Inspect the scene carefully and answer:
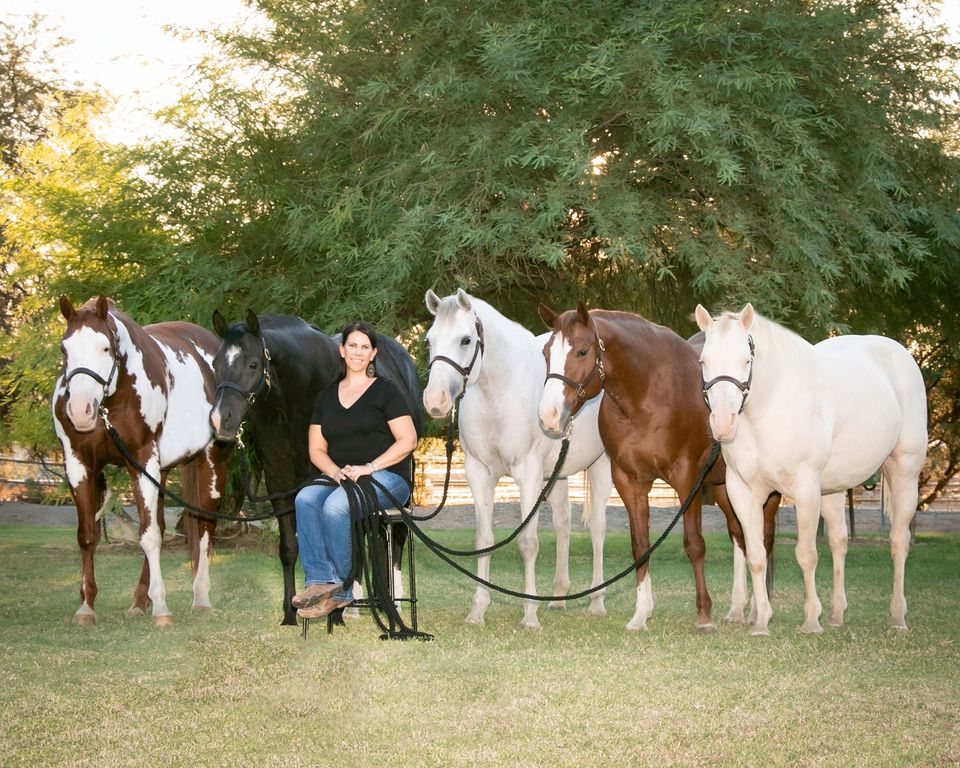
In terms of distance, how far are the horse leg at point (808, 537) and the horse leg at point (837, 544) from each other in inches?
17.9

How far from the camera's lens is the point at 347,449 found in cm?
688

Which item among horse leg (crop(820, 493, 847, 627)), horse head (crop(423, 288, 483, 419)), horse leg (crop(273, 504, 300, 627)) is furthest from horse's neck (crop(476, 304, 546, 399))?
horse leg (crop(820, 493, 847, 627))

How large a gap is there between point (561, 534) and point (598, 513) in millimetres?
336

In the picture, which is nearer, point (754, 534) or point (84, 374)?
point (754, 534)

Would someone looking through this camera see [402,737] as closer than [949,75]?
Yes

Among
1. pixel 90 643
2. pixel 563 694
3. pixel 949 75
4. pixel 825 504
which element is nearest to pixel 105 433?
pixel 90 643

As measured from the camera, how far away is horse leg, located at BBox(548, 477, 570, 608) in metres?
8.73

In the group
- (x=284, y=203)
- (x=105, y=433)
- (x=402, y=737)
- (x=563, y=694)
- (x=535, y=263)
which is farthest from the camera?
(x=284, y=203)

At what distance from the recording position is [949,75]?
1264cm

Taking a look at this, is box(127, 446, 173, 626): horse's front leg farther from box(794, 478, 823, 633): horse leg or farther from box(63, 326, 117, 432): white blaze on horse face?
box(794, 478, 823, 633): horse leg

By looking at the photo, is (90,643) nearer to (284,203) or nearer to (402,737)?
(402,737)

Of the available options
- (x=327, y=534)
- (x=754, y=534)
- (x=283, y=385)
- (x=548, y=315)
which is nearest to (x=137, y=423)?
(x=283, y=385)

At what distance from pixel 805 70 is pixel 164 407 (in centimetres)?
763

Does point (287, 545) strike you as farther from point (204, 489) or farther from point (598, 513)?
point (598, 513)
